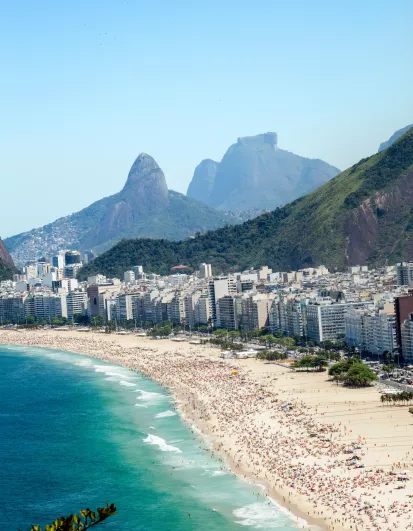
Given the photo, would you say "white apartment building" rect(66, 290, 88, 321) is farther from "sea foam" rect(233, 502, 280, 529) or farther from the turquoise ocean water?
"sea foam" rect(233, 502, 280, 529)

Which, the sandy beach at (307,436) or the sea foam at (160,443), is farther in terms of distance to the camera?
the sea foam at (160,443)

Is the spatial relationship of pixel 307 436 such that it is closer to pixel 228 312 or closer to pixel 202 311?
pixel 228 312

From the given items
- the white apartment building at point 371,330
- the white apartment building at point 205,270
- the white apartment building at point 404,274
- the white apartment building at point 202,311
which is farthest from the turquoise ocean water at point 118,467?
the white apartment building at point 205,270

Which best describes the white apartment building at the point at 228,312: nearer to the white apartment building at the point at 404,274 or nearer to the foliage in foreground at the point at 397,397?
the white apartment building at the point at 404,274

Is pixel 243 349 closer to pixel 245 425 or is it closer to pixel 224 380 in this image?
pixel 224 380

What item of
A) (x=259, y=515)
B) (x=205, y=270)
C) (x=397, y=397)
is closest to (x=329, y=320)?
(x=397, y=397)

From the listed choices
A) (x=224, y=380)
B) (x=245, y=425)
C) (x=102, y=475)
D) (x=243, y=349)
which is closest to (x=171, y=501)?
(x=102, y=475)
